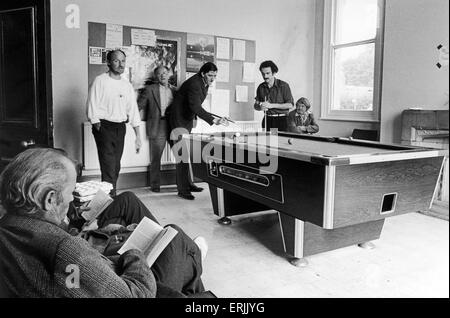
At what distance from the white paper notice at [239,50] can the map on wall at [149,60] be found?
733 millimetres

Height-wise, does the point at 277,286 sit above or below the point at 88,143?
below

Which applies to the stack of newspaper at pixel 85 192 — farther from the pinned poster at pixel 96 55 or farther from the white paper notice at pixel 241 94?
the white paper notice at pixel 241 94

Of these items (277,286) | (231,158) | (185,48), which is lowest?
(277,286)

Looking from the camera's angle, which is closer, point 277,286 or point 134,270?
point 134,270

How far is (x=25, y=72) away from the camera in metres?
2.67

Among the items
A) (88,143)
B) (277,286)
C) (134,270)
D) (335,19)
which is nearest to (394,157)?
(277,286)

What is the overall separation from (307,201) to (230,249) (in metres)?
0.77

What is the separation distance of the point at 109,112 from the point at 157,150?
949mm

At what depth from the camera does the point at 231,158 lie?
9.38 feet

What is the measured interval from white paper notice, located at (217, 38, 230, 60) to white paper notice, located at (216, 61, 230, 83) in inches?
3.1

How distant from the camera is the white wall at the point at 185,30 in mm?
4129
